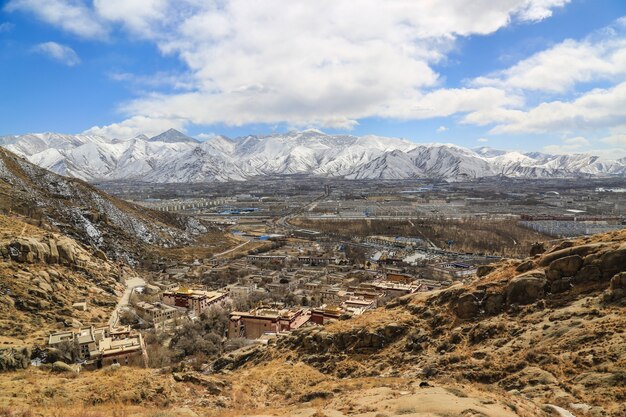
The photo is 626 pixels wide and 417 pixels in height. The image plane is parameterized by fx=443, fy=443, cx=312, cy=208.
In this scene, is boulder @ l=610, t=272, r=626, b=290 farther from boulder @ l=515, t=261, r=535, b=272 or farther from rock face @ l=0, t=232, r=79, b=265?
rock face @ l=0, t=232, r=79, b=265

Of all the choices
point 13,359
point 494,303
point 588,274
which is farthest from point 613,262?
point 13,359

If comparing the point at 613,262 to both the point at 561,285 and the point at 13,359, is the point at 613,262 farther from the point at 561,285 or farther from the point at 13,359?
the point at 13,359

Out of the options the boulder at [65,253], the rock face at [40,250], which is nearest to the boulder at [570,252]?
the rock face at [40,250]

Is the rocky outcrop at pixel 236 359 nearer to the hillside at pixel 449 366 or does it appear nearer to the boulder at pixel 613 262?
the hillside at pixel 449 366

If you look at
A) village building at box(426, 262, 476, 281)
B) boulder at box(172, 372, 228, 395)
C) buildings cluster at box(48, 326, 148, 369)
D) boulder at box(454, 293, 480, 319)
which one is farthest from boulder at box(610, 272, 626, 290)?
village building at box(426, 262, 476, 281)

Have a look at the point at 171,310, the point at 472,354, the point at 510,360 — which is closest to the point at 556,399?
the point at 510,360

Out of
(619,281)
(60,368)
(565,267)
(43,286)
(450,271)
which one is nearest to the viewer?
(619,281)

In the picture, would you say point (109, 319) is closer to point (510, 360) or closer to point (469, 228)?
point (510, 360)
